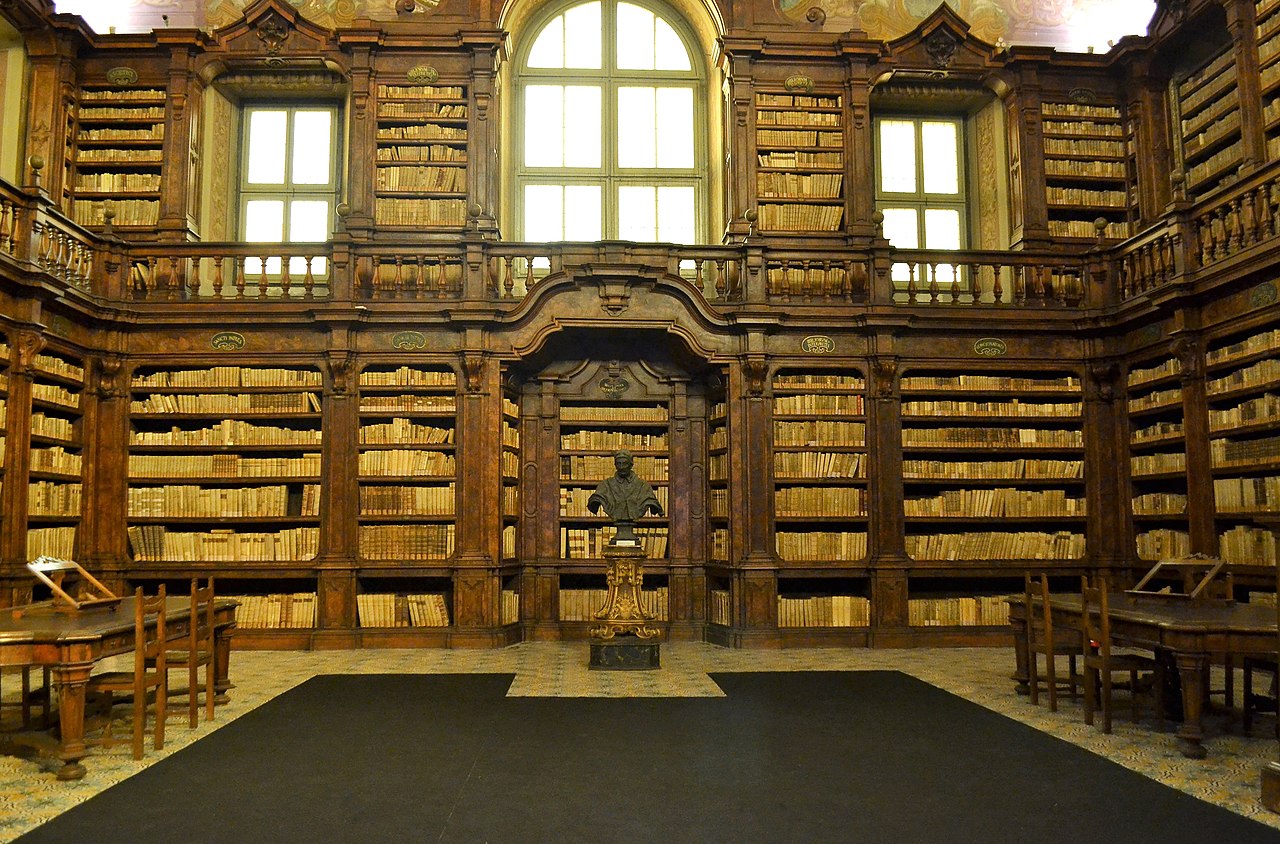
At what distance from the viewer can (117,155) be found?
9.14 m

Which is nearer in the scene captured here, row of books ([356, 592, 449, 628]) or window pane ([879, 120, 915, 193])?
row of books ([356, 592, 449, 628])

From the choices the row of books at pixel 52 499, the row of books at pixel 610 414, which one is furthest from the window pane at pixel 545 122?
the row of books at pixel 52 499

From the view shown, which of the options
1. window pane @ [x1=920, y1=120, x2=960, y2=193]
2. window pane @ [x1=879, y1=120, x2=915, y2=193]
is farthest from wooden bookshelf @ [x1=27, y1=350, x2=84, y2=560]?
window pane @ [x1=920, y1=120, x2=960, y2=193]

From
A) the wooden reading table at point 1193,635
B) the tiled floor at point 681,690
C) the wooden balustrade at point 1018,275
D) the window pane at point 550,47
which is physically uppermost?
the window pane at point 550,47

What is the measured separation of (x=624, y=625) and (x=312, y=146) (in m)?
6.08

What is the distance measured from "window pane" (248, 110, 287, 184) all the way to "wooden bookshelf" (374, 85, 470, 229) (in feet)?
5.13

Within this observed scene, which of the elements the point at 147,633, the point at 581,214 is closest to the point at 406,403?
the point at 581,214

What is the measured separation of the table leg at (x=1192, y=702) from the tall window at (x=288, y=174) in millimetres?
8297

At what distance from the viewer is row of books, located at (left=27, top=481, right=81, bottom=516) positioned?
7438 millimetres

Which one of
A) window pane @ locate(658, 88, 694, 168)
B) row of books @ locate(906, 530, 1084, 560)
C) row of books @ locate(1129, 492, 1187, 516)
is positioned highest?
window pane @ locate(658, 88, 694, 168)

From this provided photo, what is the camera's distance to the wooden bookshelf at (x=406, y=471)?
27.2 ft

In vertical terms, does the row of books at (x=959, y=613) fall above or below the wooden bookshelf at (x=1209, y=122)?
below

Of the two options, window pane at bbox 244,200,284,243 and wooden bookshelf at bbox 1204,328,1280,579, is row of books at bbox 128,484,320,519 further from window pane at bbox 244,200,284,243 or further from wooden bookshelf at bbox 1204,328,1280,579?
wooden bookshelf at bbox 1204,328,1280,579

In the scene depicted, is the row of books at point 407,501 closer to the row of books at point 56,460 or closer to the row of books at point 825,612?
the row of books at point 56,460
